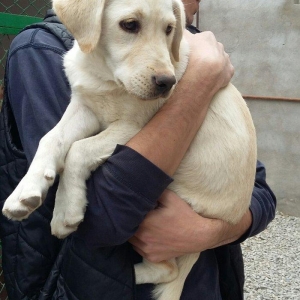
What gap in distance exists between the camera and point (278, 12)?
528 cm

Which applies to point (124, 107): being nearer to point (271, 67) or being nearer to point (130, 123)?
point (130, 123)

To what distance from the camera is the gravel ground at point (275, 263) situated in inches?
162

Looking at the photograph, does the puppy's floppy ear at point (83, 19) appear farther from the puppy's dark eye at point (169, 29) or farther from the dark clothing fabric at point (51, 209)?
the puppy's dark eye at point (169, 29)

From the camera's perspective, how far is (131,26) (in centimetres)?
152

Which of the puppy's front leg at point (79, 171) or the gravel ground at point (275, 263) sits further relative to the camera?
the gravel ground at point (275, 263)

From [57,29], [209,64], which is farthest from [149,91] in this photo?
[57,29]

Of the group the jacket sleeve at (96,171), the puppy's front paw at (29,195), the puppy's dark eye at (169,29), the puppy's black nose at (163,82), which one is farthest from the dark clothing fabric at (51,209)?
the puppy's dark eye at (169,29)

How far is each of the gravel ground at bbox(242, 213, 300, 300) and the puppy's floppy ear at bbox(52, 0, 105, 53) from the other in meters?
3.11

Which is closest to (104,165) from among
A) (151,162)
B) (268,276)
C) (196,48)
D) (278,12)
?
(151,162)

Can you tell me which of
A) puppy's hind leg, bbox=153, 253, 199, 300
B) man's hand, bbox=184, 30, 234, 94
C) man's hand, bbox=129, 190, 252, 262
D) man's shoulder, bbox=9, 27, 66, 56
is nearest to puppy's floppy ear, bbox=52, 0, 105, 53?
man's shoulder, bbox=9, 27, 66, 56

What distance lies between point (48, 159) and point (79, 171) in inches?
3.9

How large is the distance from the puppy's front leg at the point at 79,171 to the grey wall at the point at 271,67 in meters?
4.14

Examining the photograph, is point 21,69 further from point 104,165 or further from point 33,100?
point 104,165

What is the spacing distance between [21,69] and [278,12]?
Answer: 4.35m
